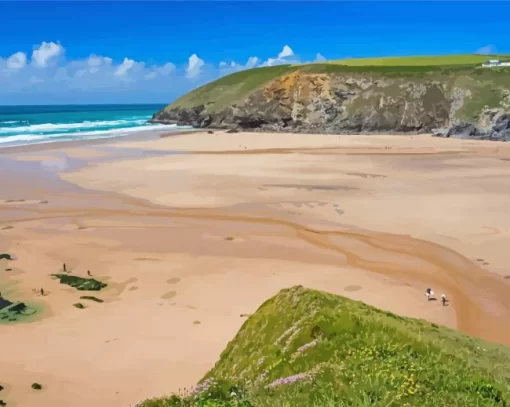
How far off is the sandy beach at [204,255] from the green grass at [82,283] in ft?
0.89

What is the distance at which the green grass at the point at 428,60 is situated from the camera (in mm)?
100438

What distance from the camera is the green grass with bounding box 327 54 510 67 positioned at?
330 feet

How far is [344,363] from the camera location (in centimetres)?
553


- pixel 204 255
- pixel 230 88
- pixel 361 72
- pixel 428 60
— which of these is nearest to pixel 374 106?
pixel 361 72

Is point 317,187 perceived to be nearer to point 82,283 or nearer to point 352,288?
point 352,288

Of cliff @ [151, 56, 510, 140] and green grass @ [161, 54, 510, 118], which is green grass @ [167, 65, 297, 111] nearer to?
green grass @ [161, 54, 510, 118]

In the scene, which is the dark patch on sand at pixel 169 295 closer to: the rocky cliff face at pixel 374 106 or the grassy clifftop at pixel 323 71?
the rocky cliff face at pixel 374 106

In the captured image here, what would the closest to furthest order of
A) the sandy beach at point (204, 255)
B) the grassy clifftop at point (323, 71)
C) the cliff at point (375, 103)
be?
the sandy beach at point (204, 255) → the cliff at point (375, 103) → the grassy clifftop at point (323, 71)

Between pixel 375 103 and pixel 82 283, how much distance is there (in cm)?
7371

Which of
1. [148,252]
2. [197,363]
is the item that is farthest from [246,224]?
[197,363]

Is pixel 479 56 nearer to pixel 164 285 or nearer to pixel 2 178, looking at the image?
pixel 2 178

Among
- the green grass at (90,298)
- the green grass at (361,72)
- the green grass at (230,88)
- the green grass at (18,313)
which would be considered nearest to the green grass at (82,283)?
the green grass at (90,298)

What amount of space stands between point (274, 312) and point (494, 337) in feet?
24.5

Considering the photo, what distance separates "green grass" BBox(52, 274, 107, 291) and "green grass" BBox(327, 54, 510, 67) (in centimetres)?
9409
